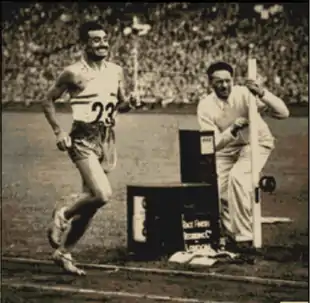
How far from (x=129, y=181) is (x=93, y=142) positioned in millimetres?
201

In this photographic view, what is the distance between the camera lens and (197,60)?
3236 mm

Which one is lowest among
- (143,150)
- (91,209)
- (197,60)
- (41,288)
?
(41,288)

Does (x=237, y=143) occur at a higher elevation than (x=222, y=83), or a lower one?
lower

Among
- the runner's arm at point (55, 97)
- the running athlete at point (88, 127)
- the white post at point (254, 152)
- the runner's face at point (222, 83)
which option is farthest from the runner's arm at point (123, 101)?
the white post at point (254, 152)

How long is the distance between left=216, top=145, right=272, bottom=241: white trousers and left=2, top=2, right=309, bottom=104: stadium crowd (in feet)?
0.84

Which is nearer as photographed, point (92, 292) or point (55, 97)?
point (92, 292)

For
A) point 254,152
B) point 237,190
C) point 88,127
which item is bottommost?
point 237,190

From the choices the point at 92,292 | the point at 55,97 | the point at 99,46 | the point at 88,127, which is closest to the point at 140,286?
the point at 92,292

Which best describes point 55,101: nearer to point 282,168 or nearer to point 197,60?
point 197,60

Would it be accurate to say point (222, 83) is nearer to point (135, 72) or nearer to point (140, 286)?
point (135, 72)

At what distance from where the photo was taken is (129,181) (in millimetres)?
3207

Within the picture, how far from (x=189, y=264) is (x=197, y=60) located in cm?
77

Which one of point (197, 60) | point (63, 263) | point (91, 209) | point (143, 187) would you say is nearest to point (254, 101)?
point (197, 60)

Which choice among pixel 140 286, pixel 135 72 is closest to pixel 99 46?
pixel 135 72
